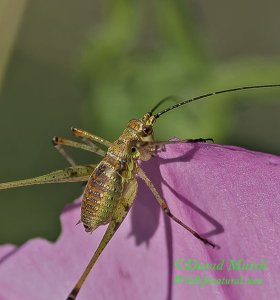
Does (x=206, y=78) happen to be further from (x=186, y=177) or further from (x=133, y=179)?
(x=186, y=177)

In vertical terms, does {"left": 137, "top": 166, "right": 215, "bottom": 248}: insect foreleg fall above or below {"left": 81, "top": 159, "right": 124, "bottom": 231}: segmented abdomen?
above

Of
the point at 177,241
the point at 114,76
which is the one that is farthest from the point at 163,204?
the point at 114,76

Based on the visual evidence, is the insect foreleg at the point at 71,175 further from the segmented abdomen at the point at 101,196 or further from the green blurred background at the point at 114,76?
the green blurred background at the point at 114,76

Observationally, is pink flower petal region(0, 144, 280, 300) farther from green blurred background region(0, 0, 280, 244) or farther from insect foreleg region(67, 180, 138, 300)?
green blurred background region(0, 0, 280, 244)

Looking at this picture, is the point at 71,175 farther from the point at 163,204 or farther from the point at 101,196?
the point at 163,204

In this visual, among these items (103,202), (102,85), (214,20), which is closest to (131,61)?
(102,85)

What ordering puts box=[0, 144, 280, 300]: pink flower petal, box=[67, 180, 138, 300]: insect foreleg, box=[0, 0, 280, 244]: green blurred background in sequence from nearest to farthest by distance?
box=[0, 144, 280, 300]: pink flower petal → box=[67, 180, 138, 300]: insect foreleg → box=[0, 0, 280, 244]: green blurred background

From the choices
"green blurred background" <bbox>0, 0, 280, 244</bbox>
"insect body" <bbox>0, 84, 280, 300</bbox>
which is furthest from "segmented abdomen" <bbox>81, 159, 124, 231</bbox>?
"green blurred background" <bbox>0, 0, 280, 244</bbox>
